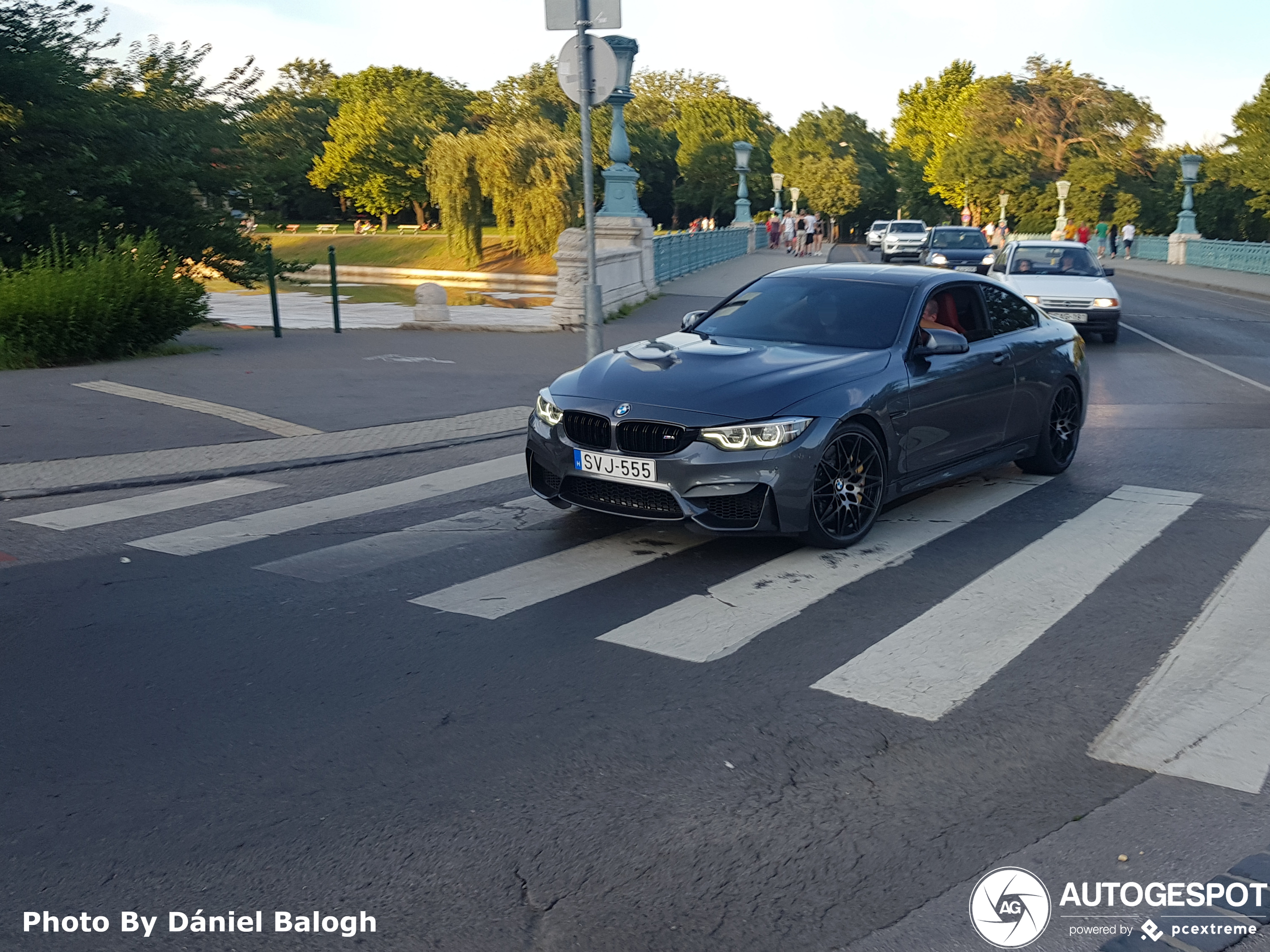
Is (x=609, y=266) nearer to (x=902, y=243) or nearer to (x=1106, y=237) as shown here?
(x=902, y=243)

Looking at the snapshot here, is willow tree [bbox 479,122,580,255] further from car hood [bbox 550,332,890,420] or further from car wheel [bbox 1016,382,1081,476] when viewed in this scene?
car hood [bbox 550,332,890,420]

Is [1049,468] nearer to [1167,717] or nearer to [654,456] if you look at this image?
[654,456]

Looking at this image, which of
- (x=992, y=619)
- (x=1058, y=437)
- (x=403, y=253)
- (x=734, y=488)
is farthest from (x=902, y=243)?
(x=992, y=619)

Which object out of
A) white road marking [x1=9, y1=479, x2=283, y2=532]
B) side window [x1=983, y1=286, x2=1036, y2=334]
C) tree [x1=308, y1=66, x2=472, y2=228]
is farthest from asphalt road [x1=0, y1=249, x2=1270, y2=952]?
tree [x1=308, y1=66, x2=472, y2=228]

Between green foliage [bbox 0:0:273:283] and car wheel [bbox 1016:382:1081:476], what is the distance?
11708 millimetres

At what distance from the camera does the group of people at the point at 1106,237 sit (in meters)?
52.2

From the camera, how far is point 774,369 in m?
6.88

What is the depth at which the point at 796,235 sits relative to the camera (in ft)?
177

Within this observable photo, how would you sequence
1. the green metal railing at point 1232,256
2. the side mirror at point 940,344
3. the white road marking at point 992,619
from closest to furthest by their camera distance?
the white road marking at point 992,619 < the side mirror at point 940,344 < the green metal railing at point 1232,256

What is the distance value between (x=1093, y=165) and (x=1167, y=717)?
Result: 258 feet

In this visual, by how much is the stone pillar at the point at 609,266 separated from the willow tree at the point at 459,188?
77.3 ft

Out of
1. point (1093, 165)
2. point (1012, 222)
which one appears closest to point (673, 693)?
point (1093, 165)

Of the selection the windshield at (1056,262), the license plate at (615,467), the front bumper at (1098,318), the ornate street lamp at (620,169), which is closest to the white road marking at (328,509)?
the license plate at (615,467)

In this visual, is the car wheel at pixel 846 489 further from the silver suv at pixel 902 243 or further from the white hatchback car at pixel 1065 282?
the silver suv at pixel 902 243
